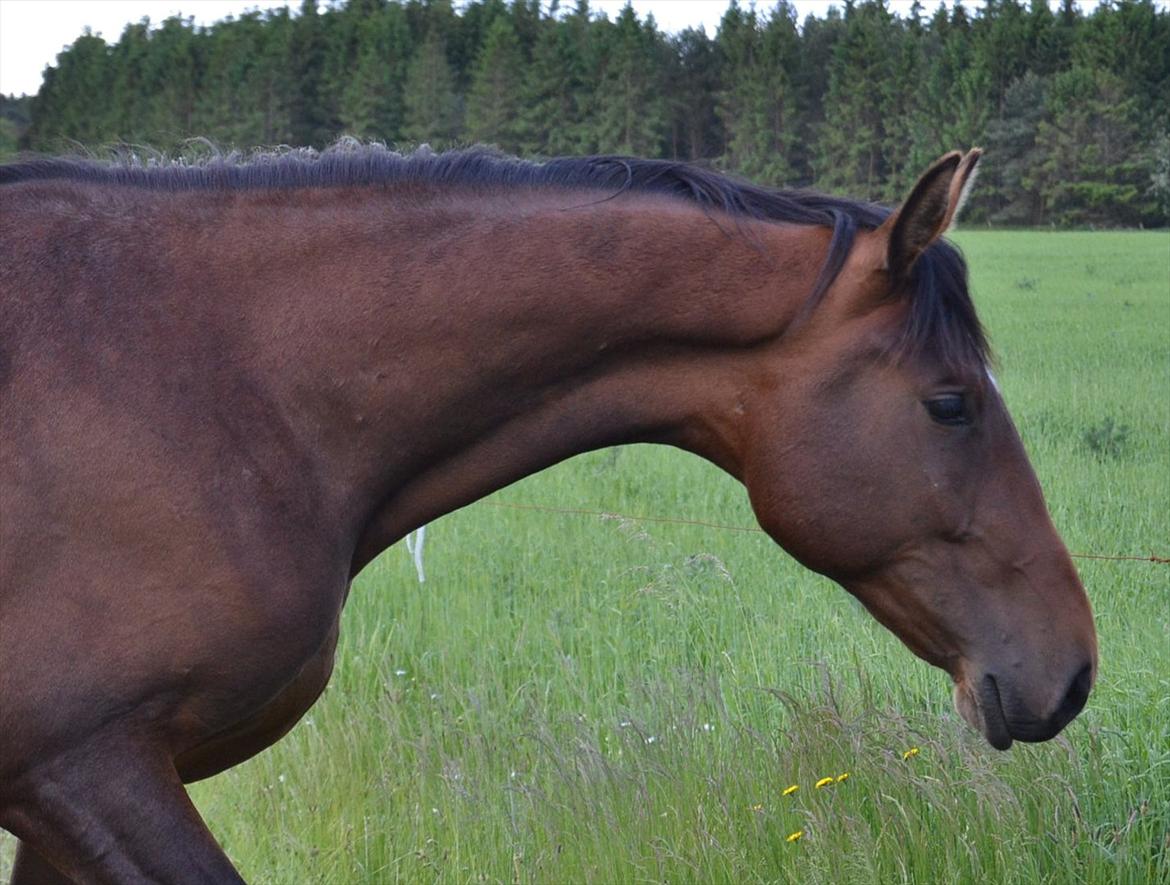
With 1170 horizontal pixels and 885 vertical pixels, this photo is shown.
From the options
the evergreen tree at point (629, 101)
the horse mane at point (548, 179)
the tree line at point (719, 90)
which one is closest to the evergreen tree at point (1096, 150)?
the tree line at point (719, 90)

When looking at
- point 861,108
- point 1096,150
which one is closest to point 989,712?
point 1096,150

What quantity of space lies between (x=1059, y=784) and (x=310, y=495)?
222cm

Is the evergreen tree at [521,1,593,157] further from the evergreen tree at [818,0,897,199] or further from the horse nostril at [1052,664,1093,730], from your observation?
the horse nostril at [1052,664,1093,730]

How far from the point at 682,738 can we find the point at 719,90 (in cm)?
2726

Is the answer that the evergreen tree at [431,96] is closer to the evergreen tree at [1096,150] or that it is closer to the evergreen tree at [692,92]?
the evergreen tree at [692,92]

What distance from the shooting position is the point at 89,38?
187 ft

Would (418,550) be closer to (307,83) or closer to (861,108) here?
(861,108)

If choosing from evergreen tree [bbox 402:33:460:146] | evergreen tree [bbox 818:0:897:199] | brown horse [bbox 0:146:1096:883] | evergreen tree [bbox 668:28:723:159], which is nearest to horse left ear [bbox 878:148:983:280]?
brown horse [bbox 0:146:1096:883]

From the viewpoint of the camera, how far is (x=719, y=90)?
29.6m

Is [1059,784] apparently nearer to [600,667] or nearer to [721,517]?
[600,667]

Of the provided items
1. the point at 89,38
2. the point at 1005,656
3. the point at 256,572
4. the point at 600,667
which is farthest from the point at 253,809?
the point at 89,38

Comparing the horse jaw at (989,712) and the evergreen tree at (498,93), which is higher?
the evergreen tree at (498,93)

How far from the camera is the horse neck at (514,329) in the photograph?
2.56 metres

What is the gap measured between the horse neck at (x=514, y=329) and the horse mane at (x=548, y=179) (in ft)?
0.18
